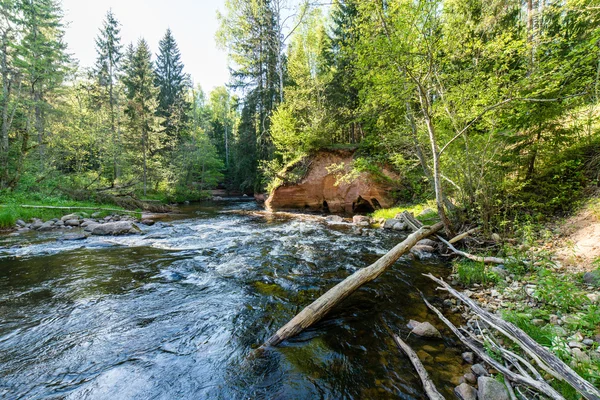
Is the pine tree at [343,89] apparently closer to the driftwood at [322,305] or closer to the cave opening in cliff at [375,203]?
the cave opening in cliff at [375,203]

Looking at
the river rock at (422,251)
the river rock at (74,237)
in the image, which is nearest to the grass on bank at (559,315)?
the river rock at (422,251)

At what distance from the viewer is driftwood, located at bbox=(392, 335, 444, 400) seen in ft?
7.79

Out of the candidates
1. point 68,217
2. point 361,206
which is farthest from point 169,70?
point 361,206

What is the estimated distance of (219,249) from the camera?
312 inches

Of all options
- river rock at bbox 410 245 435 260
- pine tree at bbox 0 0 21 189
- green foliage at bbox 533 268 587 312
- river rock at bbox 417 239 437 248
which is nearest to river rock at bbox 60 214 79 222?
pine tree at bbox 0 0 21 189

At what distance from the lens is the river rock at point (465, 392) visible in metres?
2.39

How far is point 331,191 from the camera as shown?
17203mm

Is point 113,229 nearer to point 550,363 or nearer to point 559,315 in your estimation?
point 550,363

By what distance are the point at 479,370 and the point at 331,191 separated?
48.3 feet

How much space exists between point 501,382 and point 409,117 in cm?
778

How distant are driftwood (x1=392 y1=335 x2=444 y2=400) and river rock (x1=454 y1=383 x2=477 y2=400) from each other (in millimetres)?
250

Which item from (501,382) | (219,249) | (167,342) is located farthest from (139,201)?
(501,382)

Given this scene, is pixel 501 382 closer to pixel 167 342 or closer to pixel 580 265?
pixel 580 265

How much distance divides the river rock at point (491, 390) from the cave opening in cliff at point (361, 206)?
541 inches
